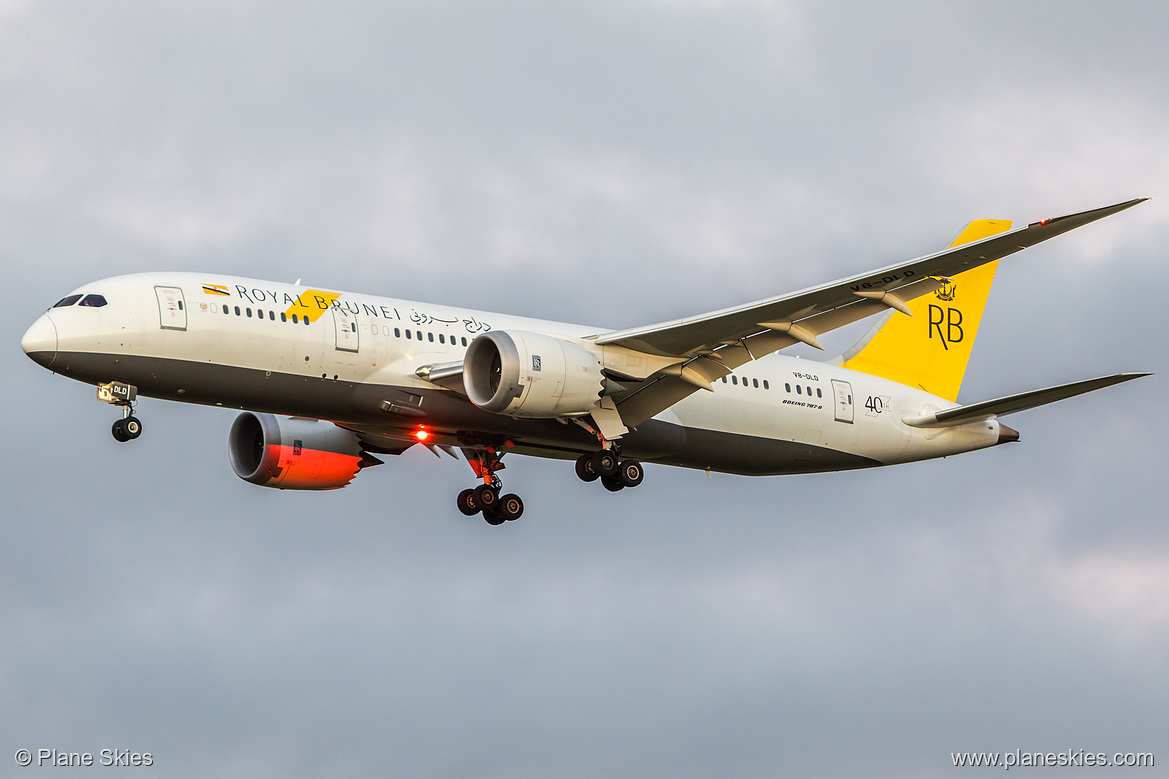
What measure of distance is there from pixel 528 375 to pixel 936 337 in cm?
1625

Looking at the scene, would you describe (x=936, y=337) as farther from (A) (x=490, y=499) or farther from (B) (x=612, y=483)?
(A) (x=490, y=499)

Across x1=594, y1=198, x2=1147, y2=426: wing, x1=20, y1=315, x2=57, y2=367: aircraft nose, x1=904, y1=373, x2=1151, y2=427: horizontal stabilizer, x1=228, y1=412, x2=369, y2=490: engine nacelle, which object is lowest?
x1=904, y1=373, x2=1151, y2=427: horizontal stabilizer

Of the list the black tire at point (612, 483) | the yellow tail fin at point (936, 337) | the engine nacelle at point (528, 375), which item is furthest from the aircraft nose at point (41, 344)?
the yellow tail fin at point (936, 337)

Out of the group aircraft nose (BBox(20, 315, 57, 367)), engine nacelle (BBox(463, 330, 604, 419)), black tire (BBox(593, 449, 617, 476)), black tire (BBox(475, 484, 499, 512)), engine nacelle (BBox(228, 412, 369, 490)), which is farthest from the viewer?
engine nacelle (BBox(228, 412, 369, 490))

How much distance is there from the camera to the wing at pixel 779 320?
3175cm

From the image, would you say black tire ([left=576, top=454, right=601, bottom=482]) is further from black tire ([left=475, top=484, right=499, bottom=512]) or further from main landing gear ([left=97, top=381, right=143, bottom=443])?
main landing gear ([left=97, top=381, right=143, bottom=443])

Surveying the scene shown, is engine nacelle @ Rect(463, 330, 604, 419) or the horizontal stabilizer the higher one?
engine nacelle @ Rect(463, 330, 604, 419)

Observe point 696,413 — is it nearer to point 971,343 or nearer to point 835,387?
point 835,387

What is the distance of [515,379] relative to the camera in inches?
1357

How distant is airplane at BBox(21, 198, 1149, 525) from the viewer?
3362 cm

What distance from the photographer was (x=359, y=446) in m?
42.9

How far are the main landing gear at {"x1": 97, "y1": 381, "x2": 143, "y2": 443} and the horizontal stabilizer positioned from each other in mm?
21194

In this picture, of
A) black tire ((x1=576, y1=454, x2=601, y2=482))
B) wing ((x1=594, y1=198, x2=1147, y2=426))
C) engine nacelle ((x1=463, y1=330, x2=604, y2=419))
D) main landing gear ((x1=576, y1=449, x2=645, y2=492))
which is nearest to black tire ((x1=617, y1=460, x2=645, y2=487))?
main landing gear ((x1=576, y1=449, x2=645, y2=492))

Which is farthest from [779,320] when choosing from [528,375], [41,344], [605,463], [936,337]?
[41,344]
